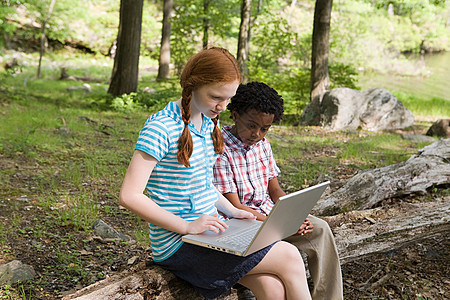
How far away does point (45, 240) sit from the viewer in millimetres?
3600

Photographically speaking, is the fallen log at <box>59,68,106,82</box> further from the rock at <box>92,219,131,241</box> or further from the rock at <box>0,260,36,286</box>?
the rock at <box>0,260,36,286</box>

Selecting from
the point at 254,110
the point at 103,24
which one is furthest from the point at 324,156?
the point at 103,24

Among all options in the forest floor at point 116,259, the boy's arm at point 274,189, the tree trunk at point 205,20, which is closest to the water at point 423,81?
the tree trunk at point 205,20

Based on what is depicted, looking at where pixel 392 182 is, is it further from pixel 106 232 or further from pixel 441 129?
pixel 441 129

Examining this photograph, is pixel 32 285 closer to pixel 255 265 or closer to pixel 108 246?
pixel 108 246

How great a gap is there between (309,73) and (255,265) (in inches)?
354

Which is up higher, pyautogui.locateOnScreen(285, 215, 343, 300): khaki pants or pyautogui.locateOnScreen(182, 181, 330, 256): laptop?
pyautogui.locateOnScreen(182, 181, 330, 256): laptop

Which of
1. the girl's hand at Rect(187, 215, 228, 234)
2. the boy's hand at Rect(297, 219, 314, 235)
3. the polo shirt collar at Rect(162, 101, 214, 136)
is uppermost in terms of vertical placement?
the polo shirt collar at Rect(162, 101, 214, 136)

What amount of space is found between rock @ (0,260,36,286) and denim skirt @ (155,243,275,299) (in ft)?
4.23

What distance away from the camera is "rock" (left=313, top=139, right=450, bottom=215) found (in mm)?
3916

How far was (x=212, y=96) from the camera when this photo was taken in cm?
217

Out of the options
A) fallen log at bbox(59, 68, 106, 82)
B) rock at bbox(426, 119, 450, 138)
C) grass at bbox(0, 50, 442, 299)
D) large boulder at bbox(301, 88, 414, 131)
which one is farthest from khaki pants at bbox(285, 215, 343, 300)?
fallen log at bbox(59, 68, 106, 82)

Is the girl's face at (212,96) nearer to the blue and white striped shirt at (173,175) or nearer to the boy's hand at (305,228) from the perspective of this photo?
the blue and white striped shirt at (173,175)

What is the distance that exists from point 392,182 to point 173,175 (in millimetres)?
2655
